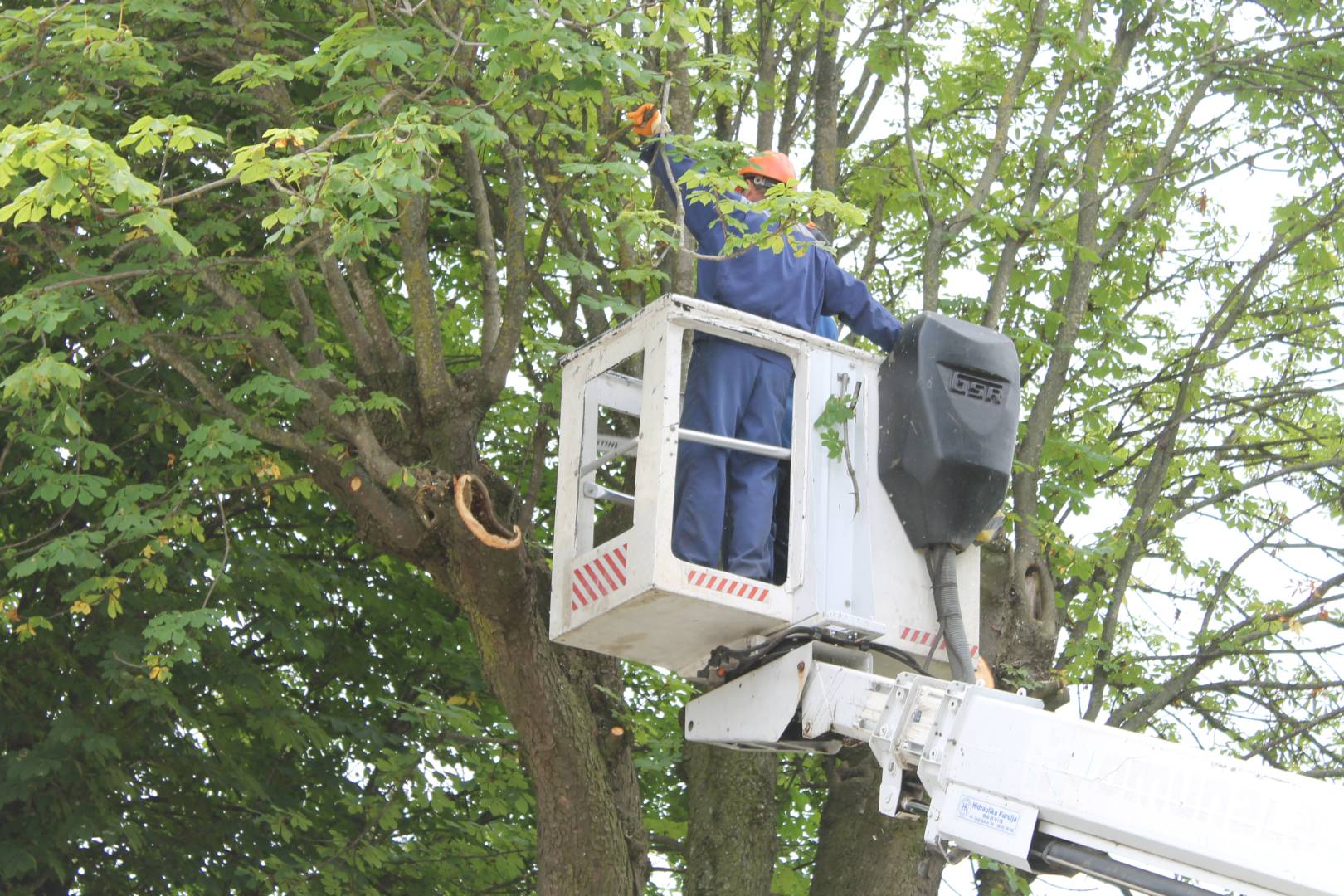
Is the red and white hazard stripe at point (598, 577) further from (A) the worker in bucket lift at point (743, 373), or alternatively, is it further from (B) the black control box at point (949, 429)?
(B) the black control box at point (949, 429)

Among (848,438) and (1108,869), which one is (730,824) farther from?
(1108,869)

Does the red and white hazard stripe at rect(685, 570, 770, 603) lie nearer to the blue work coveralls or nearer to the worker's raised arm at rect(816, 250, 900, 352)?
the blue work coveralls

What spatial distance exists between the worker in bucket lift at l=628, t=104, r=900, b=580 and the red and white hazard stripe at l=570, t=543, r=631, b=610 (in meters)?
0.22

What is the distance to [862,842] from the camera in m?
8.01

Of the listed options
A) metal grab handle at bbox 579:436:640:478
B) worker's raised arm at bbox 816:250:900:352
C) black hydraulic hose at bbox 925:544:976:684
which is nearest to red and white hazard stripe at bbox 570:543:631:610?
metal grab handle at bbox 579:436:640:478

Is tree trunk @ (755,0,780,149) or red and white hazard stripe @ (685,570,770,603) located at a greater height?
tree trunk @ (755,0,780,149)

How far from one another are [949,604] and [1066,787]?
156 cm

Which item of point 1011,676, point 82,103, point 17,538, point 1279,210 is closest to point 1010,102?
point 1279,210

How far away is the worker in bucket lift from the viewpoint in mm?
6219

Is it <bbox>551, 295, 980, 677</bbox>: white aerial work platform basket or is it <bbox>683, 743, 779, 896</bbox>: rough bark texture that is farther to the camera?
<bbox>683, 743, 779, 896</bbox>: rough bark texture

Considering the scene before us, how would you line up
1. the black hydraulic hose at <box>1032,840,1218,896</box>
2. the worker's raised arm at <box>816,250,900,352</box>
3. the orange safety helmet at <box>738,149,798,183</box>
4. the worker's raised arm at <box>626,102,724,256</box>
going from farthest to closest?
the orange safety helmet at <box>738,149,798,183</box> → the worker's raised arm at <box>626,102,724,256</box> → the worker's raised arm at <box>816,250,900,352</box> → the black hydraulic hose at <box>1032,840,1218,896</box>

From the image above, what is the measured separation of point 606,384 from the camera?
682cm

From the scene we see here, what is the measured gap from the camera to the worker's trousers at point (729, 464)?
20.4ft

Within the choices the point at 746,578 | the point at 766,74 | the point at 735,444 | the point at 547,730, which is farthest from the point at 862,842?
the point at 766,74
